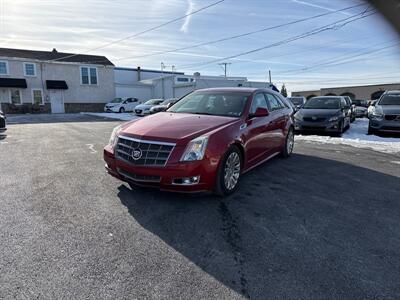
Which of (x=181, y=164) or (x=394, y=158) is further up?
(x=181, y=164)

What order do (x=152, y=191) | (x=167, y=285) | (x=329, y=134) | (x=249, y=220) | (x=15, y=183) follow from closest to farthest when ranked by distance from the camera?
(x=167, y=285), (x=249, y=220), (x=152, y=191), (x=15, y=183), (x=329, y=134)

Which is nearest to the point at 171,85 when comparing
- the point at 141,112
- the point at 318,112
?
the point at 141,112

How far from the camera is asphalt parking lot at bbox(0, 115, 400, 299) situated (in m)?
2.37

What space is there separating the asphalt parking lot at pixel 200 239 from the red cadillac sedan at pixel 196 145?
35 cm

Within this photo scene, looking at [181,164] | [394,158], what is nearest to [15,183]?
[181,164]

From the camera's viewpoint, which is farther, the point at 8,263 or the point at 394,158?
the point at 394,158

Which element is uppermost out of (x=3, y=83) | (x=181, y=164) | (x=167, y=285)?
(x=3, y=83)

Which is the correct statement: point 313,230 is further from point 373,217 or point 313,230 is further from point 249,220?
point 373,217

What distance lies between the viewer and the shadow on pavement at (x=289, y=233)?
2447mm

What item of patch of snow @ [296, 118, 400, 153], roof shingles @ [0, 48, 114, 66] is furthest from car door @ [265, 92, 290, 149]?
roof shingles @ [0, 48, 114, 66]

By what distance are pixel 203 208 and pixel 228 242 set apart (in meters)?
0.90

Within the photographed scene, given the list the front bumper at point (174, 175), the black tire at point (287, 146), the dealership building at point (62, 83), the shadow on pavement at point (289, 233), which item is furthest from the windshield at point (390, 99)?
the dealership building at point (62, 83)

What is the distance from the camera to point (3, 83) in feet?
84.4

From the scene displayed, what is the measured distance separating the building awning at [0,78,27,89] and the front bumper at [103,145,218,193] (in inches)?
1085
